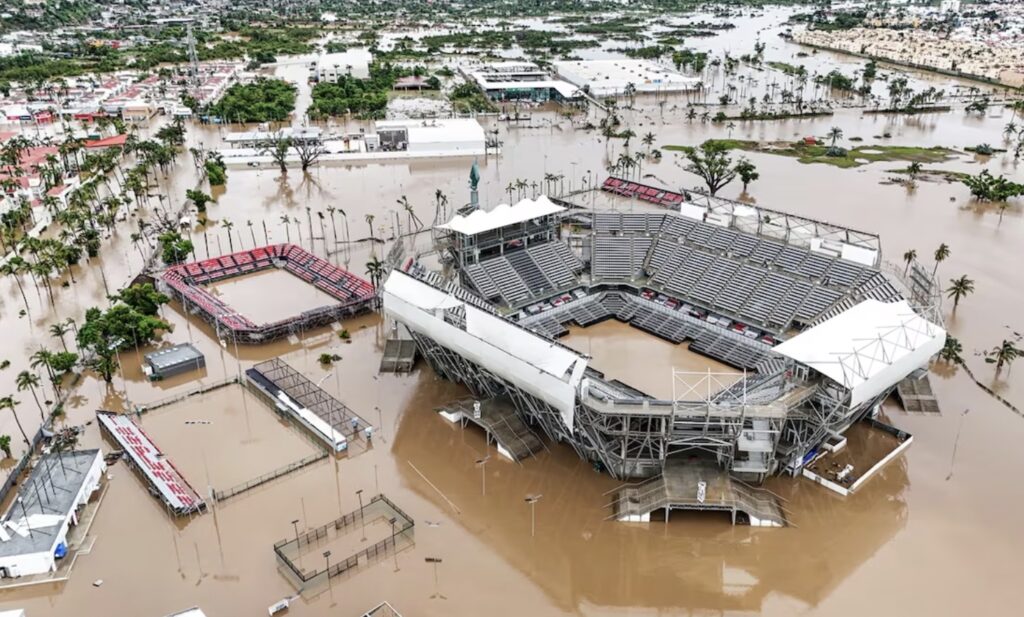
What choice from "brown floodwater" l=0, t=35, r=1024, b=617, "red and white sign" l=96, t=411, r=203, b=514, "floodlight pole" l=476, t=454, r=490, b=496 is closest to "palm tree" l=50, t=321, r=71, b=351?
"brown floodwater" l=0, t=35, r=1024, b=617

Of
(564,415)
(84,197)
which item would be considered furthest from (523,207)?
(84,197)

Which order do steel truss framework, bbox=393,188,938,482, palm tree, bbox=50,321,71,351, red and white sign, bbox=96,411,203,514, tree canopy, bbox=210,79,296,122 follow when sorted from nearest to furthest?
steel truss framework, bbox=393,188,938,482, red and white sign, bbox=96,411,203,514, palm tree, bbox=50,321,71,351, tree canopy, bbox=210,79,296,122

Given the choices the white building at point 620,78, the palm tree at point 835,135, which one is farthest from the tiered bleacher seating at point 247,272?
the white building at point 620,78

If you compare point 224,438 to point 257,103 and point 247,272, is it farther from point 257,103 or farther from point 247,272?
point 257,103

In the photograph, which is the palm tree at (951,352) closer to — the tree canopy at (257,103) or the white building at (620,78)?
the white building at (620,78)

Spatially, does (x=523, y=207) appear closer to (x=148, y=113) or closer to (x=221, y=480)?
(x=221, y=480)

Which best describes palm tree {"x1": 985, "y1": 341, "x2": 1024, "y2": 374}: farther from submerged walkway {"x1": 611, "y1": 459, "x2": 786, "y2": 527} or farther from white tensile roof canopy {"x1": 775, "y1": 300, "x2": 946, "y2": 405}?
submerged walkway {"x1": 611, "y1": 459, "x2": 786, "y2": 527}

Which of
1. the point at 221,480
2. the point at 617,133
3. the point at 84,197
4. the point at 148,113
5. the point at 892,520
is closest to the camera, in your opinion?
the point at 892,520
